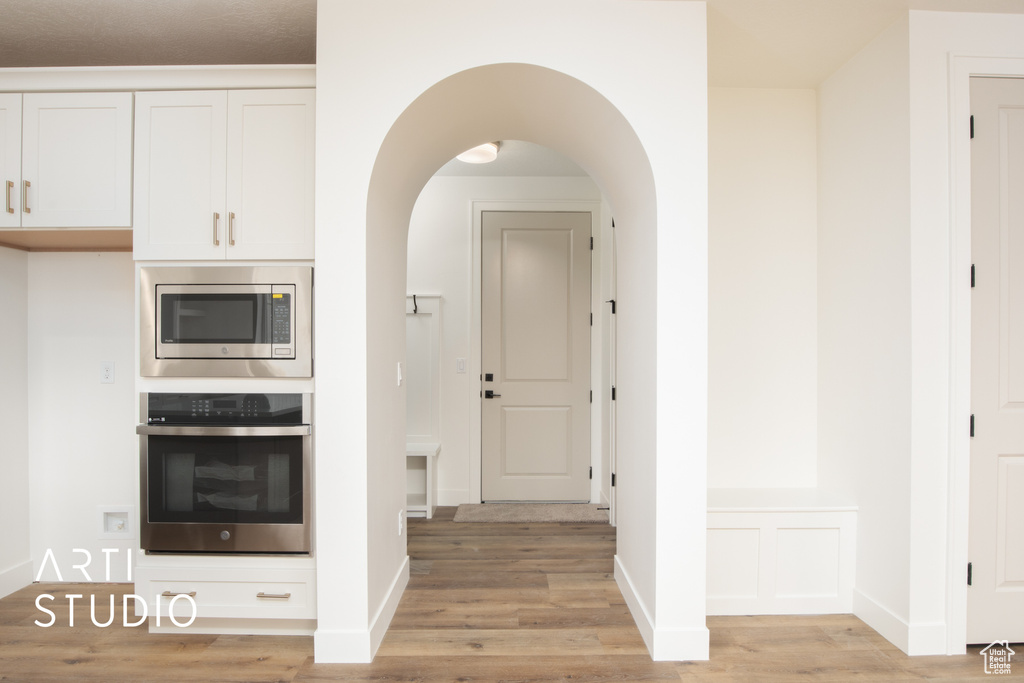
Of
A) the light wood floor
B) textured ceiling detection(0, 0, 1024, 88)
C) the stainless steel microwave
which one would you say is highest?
textured ceiling detection(0, 0, 1024, 88)

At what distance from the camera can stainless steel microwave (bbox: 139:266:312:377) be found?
216 cm

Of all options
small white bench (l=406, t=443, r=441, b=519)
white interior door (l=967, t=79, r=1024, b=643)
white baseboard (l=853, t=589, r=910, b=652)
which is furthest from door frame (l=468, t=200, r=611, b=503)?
white interior door (l=967, t=79, r=1024, b=643)

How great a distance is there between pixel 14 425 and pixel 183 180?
1.67 m

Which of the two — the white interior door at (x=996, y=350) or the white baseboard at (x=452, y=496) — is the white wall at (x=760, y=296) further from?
the white baseboard at (x=452, y=496)

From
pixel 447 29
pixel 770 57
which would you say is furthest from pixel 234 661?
pixel 770 57

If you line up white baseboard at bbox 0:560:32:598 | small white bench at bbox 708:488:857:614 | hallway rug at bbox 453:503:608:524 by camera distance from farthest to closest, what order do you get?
hallway rug at bbox 453:503:608:524, white baseboard at bbox 0:560:32:598, small white bench at bbox 708:488:857:614

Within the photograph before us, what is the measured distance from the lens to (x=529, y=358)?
4.26 m

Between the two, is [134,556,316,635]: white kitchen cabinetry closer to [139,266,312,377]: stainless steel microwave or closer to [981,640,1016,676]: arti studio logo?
[139,266,312,377]: stainless steel microwave

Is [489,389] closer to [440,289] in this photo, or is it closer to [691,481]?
[440,289]

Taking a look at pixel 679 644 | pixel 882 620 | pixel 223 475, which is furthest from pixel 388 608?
pixel 882 620

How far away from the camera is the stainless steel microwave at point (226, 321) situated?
7.07ft

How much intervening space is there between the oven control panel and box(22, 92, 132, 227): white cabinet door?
30.3 inches

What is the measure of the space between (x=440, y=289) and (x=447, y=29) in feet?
7.80

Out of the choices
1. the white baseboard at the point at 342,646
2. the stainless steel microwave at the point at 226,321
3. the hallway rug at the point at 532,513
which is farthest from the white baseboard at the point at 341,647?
the hallway rug at the point at 532,513
